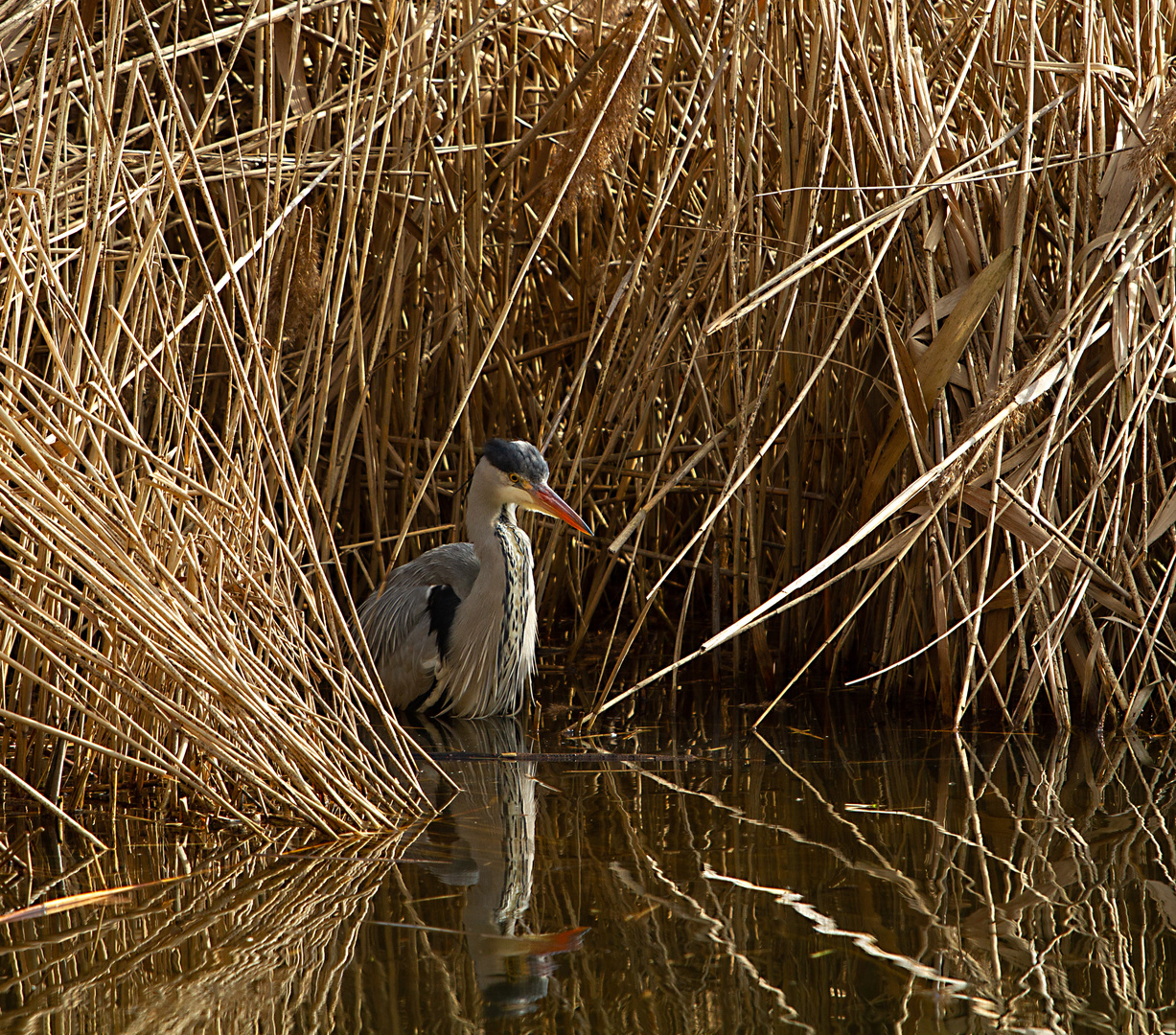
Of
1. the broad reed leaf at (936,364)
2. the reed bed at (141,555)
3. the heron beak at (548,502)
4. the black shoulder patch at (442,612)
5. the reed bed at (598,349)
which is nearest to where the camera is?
the reed bed at (141,555)

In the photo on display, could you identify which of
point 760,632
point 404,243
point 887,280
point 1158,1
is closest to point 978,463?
point 887,280

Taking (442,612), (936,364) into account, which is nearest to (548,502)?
(442,612)

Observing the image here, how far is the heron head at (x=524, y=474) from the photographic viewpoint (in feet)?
12.5

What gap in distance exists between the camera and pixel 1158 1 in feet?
10.7

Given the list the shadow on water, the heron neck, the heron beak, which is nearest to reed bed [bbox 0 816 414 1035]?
the shadow on water

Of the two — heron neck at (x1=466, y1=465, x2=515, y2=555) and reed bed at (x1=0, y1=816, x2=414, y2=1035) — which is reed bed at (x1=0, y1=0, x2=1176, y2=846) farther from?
heron neck at (x1=466, y1=465, x2=515, y2=555)

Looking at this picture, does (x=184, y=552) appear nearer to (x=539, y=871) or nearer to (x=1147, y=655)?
(x=539, y=871)

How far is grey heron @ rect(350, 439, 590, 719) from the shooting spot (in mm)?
3877

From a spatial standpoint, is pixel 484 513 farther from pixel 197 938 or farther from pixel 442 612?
pixel 197 938

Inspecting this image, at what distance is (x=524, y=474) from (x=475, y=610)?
53 cm

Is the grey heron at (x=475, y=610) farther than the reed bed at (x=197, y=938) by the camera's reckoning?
Yes

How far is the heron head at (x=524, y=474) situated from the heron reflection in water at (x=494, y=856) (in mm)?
658

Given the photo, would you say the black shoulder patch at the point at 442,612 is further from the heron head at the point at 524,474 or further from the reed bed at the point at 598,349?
the heron head at the point at 524,474

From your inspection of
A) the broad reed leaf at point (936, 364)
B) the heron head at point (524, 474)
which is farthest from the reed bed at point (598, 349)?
the heron head at point (524, 474)
